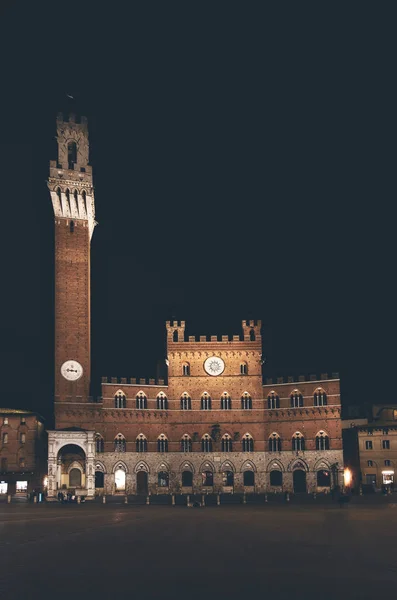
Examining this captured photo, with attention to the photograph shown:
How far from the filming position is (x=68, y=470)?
61781mm

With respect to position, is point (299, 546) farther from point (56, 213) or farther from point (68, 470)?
point (56, 213)

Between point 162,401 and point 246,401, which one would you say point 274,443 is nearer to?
point 246,401

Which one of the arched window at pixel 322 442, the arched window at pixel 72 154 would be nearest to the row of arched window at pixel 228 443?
the arched window at pixel 322 442

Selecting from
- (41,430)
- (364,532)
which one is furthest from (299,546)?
(41,430)

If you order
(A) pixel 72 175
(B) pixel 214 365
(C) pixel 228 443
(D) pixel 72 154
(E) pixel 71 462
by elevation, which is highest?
(D) pixel 72 154

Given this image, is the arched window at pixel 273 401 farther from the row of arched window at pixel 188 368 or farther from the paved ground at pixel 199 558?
the paved ground at pixel 199 558

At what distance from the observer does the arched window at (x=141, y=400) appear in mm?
66625

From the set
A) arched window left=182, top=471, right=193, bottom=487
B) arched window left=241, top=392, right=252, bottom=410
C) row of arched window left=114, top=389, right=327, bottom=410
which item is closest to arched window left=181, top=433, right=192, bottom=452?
arched window left=182, top=471, right=193, bottom=487

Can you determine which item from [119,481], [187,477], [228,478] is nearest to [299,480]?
[228,478]

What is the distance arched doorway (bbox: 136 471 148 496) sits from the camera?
65.9 metres

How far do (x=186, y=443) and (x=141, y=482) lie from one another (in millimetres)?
5764

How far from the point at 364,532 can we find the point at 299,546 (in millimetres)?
5580

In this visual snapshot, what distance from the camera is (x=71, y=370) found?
210 feet

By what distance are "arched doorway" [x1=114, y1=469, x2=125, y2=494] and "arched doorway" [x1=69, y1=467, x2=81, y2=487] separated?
3786mm
